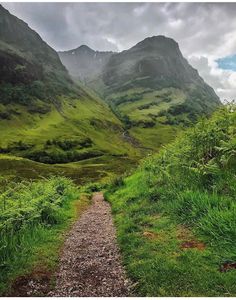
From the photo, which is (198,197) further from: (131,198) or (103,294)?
(131,198)

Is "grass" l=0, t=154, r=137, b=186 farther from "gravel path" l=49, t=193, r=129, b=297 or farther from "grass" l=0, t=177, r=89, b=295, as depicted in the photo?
"gravel path" l=49, t=193, r=129, b=297

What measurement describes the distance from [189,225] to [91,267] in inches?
160

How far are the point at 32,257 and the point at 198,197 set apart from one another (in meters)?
6.45

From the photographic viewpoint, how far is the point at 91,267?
12039 mm

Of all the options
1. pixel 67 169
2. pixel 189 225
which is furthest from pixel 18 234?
pixel 67 169

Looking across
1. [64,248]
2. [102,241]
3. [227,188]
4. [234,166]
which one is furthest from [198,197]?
[64,248]

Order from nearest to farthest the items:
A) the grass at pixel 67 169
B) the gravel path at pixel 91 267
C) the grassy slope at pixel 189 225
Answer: the grassy slope at pixel 189 225 < the gravel path at pixel 91 267 < the grass at pixel 67 169

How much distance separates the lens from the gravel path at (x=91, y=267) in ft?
33.6

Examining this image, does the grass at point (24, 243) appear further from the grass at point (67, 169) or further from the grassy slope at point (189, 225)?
the grass at point (67, 169)

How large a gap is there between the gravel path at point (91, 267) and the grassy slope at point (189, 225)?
45 centimetres

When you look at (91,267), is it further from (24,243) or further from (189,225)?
(189,225)

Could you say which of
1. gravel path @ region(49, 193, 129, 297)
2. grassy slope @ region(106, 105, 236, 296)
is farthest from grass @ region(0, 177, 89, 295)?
grassy slope @ region(106, 105, 236, 296)

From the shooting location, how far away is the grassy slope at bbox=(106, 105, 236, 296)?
9781mm

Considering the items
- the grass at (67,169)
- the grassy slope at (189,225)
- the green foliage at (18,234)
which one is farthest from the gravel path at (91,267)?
the grass at (67,169)
